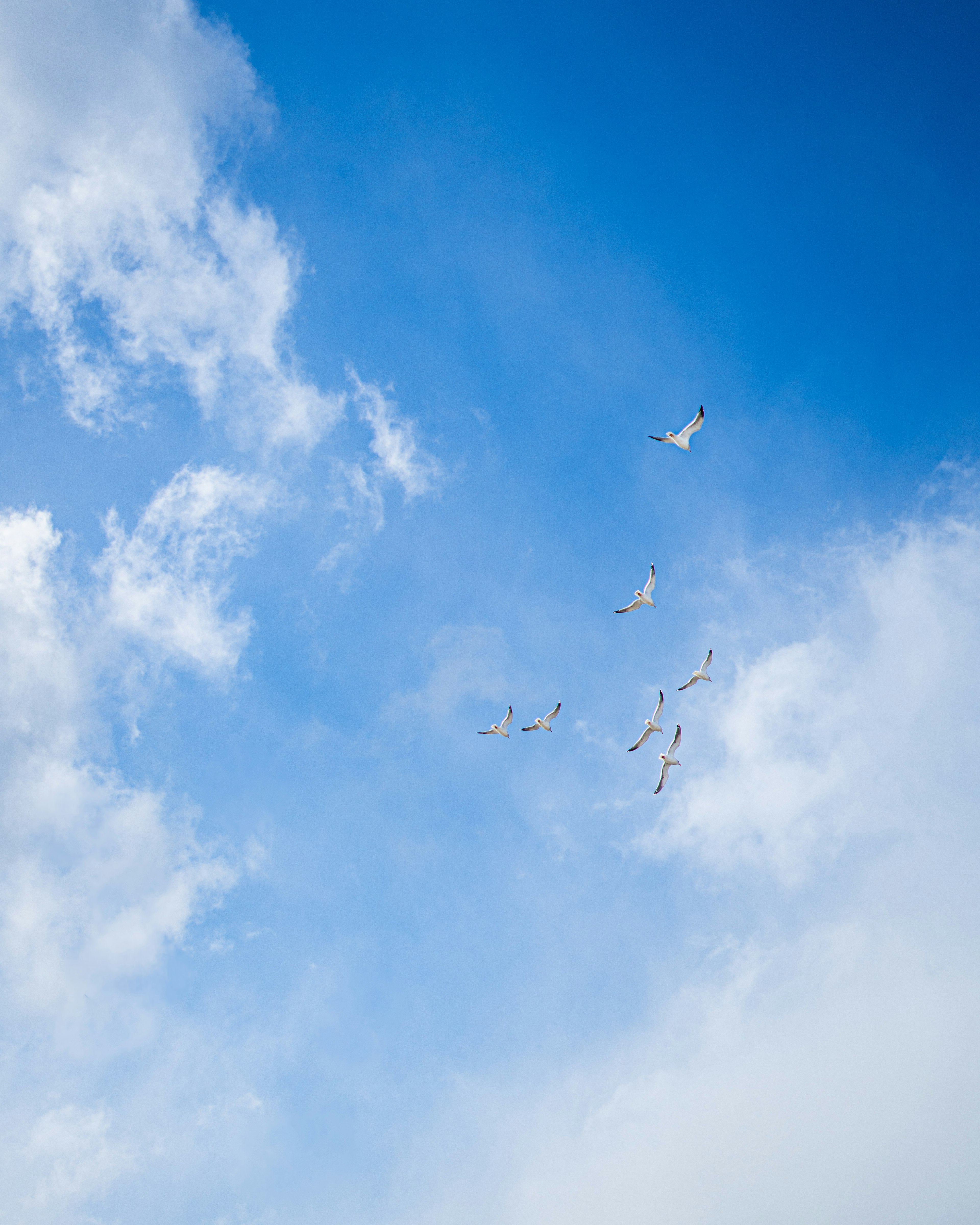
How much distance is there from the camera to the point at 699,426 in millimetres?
76438

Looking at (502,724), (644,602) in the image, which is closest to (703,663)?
(644,602)

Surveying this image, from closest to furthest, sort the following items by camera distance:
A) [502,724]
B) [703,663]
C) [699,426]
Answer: [699,426]
[703,663]
[502,724]

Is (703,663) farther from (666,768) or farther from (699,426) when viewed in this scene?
(699,426)

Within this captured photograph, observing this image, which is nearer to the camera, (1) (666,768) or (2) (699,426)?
(2) (699,426)

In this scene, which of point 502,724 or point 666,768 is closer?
point 666,768

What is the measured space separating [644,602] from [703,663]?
318 inches

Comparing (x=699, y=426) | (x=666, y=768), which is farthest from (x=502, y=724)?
Answer: (x=699, y=426)

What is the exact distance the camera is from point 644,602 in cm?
8038

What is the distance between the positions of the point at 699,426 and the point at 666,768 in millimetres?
30249

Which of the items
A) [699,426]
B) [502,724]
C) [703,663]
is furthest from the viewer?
[502,724]

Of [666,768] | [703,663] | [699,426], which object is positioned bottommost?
[666,768]

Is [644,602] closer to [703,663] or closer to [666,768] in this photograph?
[703,663]

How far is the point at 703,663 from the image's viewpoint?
82688 mm

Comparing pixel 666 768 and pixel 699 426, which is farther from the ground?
pixel 699 426
